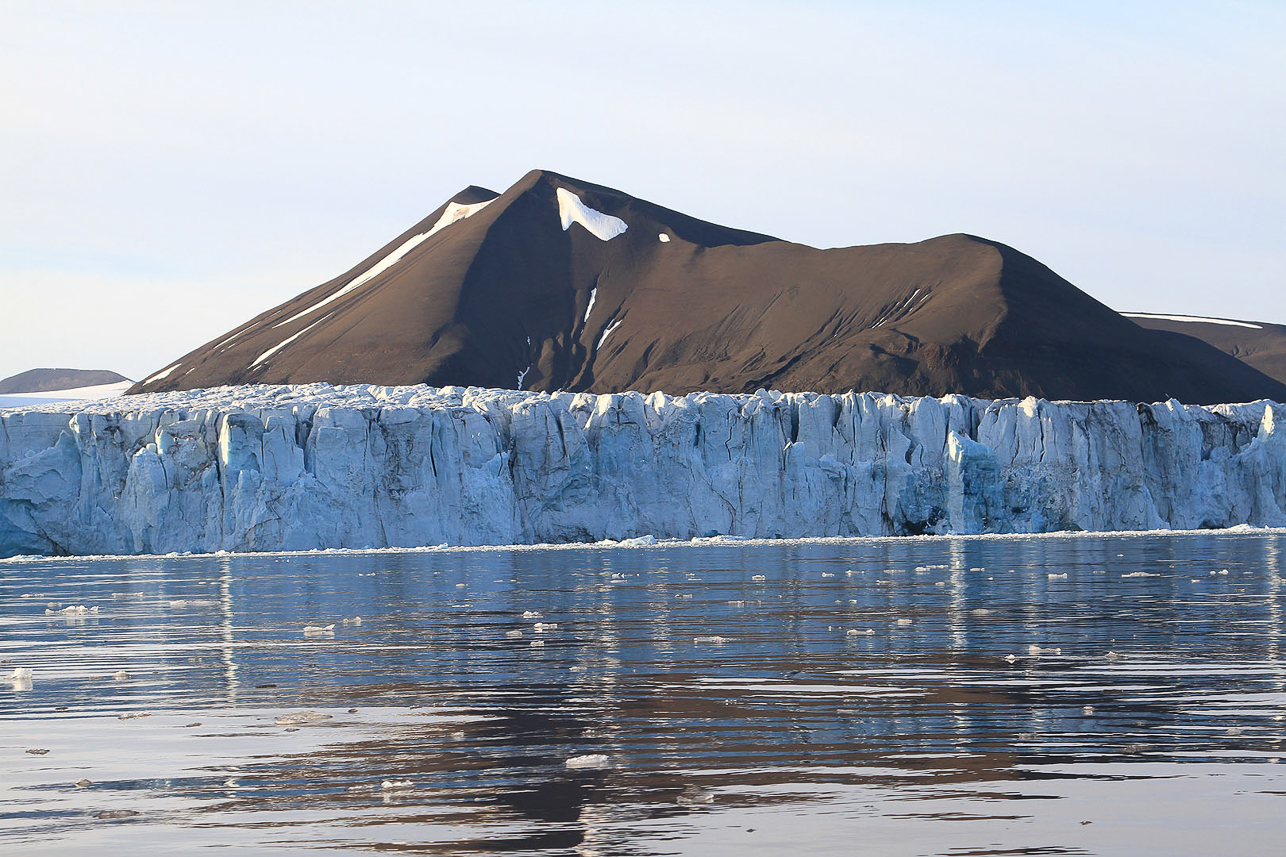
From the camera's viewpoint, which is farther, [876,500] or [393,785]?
[876,500]

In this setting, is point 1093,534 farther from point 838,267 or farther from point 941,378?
point 838,267

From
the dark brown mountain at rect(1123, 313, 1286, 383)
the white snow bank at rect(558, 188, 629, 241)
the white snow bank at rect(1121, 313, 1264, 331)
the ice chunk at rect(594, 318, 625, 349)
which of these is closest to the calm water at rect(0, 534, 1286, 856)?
the ice chunk at rect(594, 318, 625, 349)

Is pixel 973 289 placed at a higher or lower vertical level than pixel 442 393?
higher

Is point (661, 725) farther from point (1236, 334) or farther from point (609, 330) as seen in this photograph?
point (1236, 334)

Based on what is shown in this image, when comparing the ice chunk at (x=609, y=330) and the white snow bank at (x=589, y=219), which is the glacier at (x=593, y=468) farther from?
the white snow bank at (x=589, y=219)

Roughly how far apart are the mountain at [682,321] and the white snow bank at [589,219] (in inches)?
9.5

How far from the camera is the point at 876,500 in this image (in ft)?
171

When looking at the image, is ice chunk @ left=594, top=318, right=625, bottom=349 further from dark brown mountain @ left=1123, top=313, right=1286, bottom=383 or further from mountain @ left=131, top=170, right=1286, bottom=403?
dark brown mountain @ left=1123, top=313, right=1286, bottom=383

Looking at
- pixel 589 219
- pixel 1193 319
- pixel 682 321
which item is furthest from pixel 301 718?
pixel 1193 319

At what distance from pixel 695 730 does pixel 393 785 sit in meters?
2.78

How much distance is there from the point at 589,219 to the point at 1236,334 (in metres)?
89.3

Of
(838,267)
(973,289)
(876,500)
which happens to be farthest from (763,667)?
(838,267)

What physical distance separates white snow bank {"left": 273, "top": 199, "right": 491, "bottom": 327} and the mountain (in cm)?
54

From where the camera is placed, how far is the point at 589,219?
14000cm
